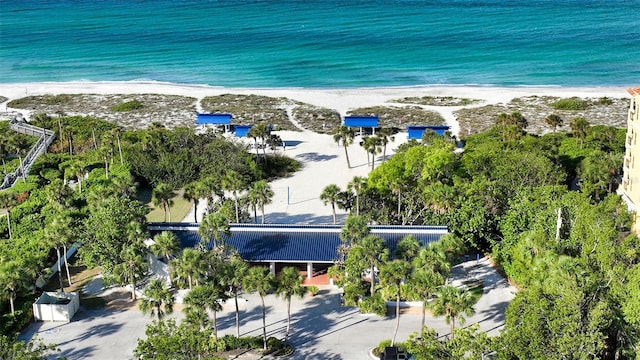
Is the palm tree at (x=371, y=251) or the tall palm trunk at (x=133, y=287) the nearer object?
the palm tree at (x=371, y=251)

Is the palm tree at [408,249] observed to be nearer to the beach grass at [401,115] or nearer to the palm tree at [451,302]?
the palm tree at [451,302]

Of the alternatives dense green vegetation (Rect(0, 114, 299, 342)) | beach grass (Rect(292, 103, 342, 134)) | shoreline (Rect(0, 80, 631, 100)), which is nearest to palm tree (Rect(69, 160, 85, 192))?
dense green vegetation (Rect(0, 114, 299, 342))

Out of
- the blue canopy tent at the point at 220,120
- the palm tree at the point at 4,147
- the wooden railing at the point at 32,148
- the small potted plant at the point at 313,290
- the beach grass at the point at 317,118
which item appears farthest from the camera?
the beach grass at the point at 317,118

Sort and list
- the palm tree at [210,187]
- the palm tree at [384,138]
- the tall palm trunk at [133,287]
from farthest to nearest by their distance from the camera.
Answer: the palm tree at [384,138] → the palm tree at [210,187] → the tall palm trunk at [133,287]

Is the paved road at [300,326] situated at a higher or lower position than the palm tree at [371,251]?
lower

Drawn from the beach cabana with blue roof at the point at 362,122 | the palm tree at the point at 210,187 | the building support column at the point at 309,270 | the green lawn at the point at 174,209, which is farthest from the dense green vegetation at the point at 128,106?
the building support column at the point at 309,270

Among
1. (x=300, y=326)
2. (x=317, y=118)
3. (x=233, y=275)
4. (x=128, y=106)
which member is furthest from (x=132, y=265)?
(x=128, y=106)

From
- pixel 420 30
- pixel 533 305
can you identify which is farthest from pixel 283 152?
pixel 420 30
